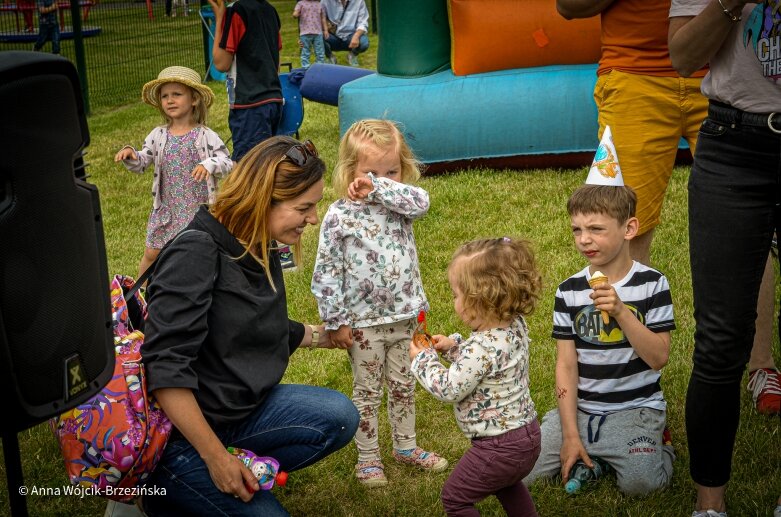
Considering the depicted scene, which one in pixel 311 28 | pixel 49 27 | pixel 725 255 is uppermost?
pixel 725 255

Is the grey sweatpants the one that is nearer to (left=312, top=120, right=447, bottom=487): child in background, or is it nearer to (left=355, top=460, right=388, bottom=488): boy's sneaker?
(left=312, top=120, right=447, bottom=487): child in background

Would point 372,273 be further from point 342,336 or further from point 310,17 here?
point 310,17

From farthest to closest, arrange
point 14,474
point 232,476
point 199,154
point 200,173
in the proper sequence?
point 199,154, point 200,173, point 232,476, point 14,474

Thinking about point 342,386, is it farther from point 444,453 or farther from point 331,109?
point 331,109

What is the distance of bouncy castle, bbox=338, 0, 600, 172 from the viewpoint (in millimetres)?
7473

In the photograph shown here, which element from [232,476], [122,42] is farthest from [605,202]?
[122,42]

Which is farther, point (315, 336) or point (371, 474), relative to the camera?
point (371, 474)

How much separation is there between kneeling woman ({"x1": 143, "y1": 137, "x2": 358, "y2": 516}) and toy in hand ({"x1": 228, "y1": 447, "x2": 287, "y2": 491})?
4 cm

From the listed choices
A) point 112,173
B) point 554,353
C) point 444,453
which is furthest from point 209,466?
point 112,173

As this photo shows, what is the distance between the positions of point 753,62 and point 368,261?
5.00ft

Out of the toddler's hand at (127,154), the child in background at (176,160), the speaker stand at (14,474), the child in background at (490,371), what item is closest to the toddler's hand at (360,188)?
the child in background at (490,371)

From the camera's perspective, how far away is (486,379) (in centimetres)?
296

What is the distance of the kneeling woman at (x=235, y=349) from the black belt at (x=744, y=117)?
1.26m

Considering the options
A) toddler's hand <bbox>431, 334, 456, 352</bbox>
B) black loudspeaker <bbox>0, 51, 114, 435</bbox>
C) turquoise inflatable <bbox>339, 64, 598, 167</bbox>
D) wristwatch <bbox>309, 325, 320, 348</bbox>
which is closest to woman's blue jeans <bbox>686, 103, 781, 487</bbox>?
toddler's hand <bbox>431, 334, 456, 352</bbox>
